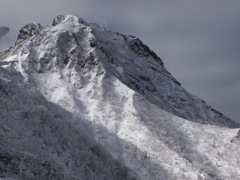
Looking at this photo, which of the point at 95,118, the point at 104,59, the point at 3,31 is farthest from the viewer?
the point at 104,59

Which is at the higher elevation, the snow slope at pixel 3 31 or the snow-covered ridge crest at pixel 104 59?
the snow-covered ridge crest at pixel 104 59

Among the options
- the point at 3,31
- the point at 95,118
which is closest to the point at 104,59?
the point at 95,118

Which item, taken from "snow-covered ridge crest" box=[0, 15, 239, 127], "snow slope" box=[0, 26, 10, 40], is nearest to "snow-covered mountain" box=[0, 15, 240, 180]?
"snow-covered ridge crest" box=[0, 15, 239, 127]

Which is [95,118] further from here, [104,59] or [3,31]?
[3,31]

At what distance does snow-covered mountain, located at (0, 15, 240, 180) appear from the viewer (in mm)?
29875

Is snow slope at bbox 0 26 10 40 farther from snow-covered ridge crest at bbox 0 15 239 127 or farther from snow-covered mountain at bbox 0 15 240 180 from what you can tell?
snow-covered ridge crest at bbox 0 15 239 127

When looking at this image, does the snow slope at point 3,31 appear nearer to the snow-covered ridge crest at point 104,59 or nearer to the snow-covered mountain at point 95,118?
the snow-covered mountain at point 95,118

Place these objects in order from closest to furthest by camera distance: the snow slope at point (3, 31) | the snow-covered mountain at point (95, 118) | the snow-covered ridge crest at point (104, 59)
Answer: the snow slope at point (3, 31) → the snow-covered mountain at point (95, 118) → the snow-covered ridge crest at point (104, 59)

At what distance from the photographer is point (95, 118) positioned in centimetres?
4816

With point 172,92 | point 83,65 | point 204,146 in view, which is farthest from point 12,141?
point 172,92

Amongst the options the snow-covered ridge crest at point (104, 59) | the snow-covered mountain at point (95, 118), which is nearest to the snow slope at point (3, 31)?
the snow-covered mountain at point (95, 118)

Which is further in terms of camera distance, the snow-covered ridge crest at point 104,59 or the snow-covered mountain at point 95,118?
the snow-covered ridge crest at point 104,59

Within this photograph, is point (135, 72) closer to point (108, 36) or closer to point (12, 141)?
point (108, 36)

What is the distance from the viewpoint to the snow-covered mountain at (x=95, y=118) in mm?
29875
